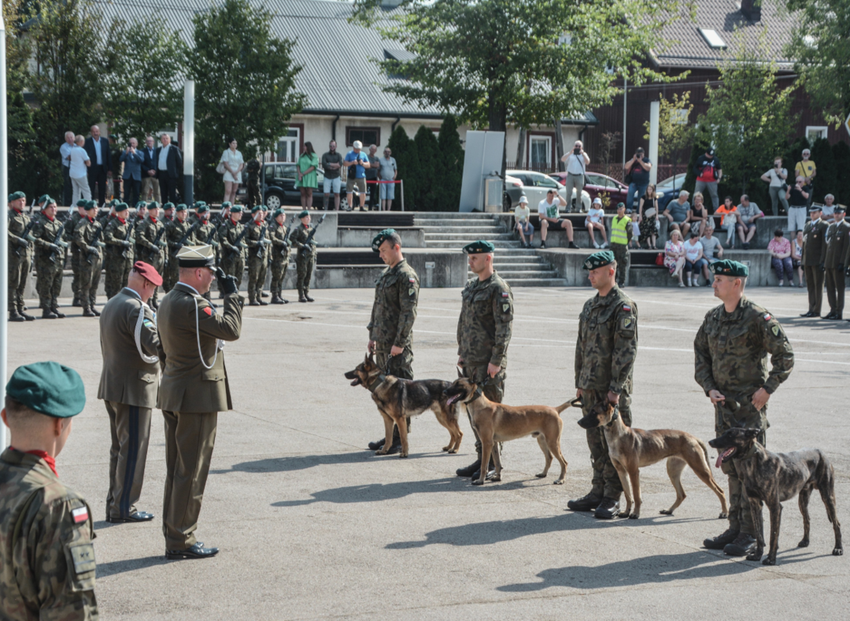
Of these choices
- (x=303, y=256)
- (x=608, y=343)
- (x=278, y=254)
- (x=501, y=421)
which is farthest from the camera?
(x=303, y=256)

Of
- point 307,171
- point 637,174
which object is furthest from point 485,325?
point 637,174

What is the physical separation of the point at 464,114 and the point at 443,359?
23.7m

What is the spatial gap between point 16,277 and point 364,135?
30378 mm

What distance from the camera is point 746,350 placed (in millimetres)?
6918

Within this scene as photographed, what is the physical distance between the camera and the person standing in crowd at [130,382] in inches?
281

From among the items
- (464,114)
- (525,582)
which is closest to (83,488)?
(525,582)

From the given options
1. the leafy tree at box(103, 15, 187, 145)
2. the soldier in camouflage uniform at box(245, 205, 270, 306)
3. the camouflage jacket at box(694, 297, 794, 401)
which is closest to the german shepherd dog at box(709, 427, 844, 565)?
the camouflage jacket at box(694, 297, 794, 401)

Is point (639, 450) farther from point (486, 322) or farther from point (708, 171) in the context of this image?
point (708, 171)

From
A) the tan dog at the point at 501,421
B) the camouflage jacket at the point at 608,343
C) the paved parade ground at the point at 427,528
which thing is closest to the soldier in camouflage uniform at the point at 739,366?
the paved parade ground at the point at 427,528

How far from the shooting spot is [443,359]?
15.1 meters

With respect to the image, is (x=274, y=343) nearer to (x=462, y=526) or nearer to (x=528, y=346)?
(x=528, y=346)

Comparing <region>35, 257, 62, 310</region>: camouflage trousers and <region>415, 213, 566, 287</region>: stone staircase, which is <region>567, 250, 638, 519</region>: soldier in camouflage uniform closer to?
<region>35, 257, 62, 310</region>: camouflage trousers

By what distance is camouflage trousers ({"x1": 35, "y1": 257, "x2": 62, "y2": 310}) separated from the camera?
765 inches

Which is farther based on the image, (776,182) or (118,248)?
(776,182)
